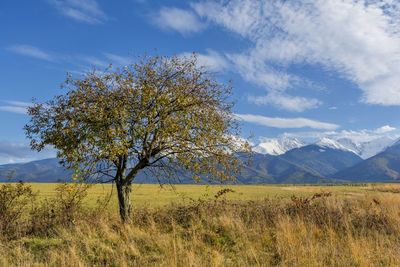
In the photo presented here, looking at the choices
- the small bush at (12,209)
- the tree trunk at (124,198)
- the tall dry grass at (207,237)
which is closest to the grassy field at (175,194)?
the tree trunk at (124,198)

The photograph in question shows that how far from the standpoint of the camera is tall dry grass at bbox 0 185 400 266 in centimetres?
1444

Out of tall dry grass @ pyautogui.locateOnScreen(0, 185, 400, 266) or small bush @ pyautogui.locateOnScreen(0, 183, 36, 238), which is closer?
tall dry grass @ pyautogui.locateOnScreen(0, 185, 400, 266)

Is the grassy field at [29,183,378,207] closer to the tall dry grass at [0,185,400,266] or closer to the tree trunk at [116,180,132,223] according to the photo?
the tree trunk at [116,180,132,223]

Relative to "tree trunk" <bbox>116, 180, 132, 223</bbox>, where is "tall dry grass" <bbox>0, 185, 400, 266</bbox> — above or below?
below

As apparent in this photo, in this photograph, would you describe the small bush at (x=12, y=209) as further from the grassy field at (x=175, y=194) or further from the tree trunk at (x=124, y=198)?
the tree trunk at (x=124, y=198)

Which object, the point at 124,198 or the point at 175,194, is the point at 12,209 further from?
the point at 175,194

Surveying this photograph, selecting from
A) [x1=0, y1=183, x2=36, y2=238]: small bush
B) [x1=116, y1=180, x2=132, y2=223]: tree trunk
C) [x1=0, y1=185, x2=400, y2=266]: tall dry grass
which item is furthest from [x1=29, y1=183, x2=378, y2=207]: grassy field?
[x1=0, y1=185, x2=400, y2=266]: tall dry grass

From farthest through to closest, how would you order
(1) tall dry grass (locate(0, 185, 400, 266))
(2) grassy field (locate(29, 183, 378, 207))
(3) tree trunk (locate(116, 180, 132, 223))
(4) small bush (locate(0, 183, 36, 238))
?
(2) grassy field (locate(29, 183, 378, 207)) < (3) tree trunk (locate(116, 180, 132, 223)) < (4) small bush (locate(0, 183, 36, 238)) < (1) tall dry grass (locate(0, 185, 400, 266))

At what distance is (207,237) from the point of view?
17.8 meters

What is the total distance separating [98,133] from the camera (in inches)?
720

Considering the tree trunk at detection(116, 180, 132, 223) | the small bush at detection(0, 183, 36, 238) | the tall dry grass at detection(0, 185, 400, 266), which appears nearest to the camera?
the tall dry grass at detection(0, 185, 400, 266)

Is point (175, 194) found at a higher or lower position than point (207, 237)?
higher

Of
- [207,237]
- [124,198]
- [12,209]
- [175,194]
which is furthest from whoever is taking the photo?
[175,194]

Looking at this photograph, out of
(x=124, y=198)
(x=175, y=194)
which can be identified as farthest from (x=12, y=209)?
(x=175, y=194)
